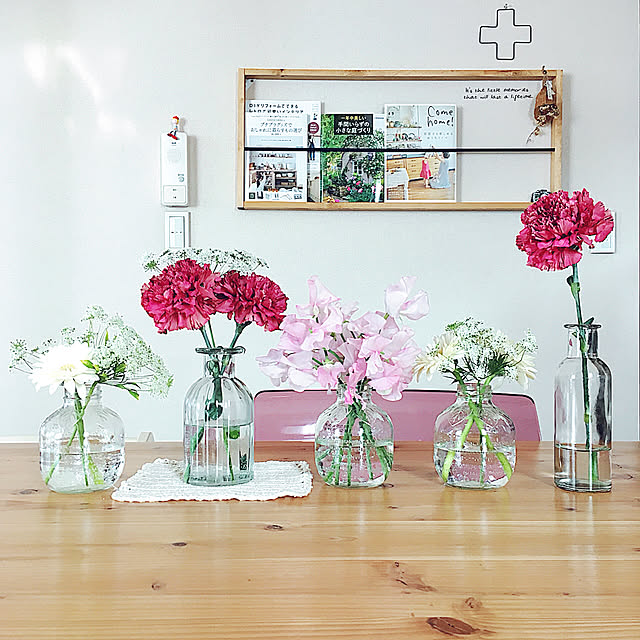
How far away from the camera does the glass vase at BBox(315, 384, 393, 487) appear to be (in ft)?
4.00

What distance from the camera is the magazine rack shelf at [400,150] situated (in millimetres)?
2605

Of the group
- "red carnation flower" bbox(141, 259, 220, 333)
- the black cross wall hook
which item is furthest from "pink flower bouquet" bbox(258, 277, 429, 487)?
the black cross wall hook

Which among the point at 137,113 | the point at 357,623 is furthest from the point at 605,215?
the point at 137,113

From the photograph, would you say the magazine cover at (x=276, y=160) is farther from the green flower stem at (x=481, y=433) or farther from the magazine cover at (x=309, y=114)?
the green flower stem at (x=481, y=433)

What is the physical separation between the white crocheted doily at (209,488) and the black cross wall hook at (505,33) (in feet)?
5.94

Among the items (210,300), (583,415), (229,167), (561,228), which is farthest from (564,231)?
(229,167)

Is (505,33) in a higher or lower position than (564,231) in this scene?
higher

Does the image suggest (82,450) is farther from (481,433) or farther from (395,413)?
(395,413)

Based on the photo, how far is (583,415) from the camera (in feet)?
3.93

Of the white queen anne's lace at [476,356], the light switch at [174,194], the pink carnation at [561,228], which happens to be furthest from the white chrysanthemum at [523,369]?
the light switch at [174,194]

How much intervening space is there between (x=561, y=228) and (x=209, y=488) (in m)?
0.65

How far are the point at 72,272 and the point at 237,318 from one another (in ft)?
5.43

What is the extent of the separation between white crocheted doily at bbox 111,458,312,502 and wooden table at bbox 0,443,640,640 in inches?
1.1

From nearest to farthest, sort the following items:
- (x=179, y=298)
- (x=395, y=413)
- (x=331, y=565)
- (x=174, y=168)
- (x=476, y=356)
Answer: (x=331, y=565), (x=179, y=298), (x=476, y=356), (x=395, y=413), (x=174, y=168)
